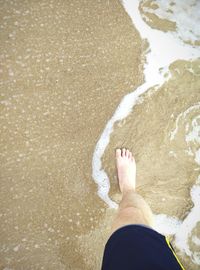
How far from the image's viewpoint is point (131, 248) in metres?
1.17

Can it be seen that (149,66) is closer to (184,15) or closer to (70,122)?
(184,15)

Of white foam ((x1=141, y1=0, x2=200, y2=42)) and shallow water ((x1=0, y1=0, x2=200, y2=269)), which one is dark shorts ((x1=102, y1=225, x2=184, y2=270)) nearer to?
shallow water ((x1=0, y1=0, x2=200, y2=269))

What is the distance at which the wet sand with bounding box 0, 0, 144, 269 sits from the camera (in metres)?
1.60

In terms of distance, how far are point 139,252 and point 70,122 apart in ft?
2.55

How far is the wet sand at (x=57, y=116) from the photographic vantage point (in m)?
1.60

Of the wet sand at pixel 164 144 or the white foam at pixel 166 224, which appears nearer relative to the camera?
the wet sand at pixel 164 144

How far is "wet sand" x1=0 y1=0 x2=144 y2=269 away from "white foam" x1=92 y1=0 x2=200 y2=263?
0.14 feet

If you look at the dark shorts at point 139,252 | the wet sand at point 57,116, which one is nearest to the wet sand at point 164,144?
the wet sand at point 57,116

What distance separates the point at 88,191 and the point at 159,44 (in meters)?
0.91

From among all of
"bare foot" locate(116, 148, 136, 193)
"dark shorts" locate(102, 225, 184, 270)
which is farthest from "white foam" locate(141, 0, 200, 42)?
"dark shorts" locate(102, 225, 184, 270)

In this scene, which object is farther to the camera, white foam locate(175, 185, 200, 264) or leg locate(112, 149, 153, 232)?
white foam locate(175, 185, 200, 264)

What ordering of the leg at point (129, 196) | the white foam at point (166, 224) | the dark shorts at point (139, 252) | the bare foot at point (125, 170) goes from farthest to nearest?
the white foam at point (166, 224)
the bare foot at point (125, 170)
the leg at point (129, 196)
the dark shorts at point (139, 252)

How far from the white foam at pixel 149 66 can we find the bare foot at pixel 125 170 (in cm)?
9

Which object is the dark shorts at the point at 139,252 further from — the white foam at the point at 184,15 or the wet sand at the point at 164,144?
the white foam at the point at 184,15
